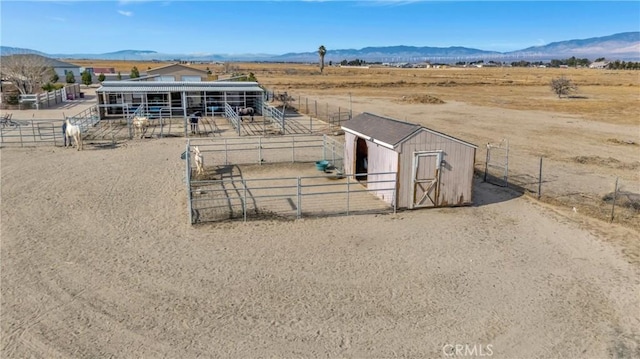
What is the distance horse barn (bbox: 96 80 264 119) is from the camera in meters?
34.2

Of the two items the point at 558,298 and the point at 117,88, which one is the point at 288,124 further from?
the point at 558,298

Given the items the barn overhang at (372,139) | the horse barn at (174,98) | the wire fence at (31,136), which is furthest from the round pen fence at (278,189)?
the horse barn at (174,98)

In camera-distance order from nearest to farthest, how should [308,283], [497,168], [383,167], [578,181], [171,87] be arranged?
[308,283]
[383,167]
[578,181]
[497,168]
[171,87]

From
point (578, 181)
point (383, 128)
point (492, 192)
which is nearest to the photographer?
point (383, 128)

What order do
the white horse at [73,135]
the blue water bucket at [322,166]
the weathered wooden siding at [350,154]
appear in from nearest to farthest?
the weathered wooden siding at [350,154] < the blue water bucket at [322,166] < the white horse at [73,135]

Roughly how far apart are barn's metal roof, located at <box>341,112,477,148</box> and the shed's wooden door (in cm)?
66

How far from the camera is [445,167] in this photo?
14188 mm

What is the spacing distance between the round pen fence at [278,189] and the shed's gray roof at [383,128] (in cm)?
117

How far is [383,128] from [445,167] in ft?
8.06

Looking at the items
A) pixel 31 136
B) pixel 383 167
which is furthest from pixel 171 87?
pixel 383 167

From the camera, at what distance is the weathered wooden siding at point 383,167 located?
46.6 feet

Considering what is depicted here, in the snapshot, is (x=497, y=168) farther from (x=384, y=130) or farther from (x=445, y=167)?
(x=384, y=130)

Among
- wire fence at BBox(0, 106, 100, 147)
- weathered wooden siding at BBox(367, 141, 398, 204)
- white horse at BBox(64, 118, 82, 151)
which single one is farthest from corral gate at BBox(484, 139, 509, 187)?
wire fence at BBox(0, 106, 100, 147)

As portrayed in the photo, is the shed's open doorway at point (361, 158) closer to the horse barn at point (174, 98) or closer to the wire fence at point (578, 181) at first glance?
the wire fence at point (578, 181)
